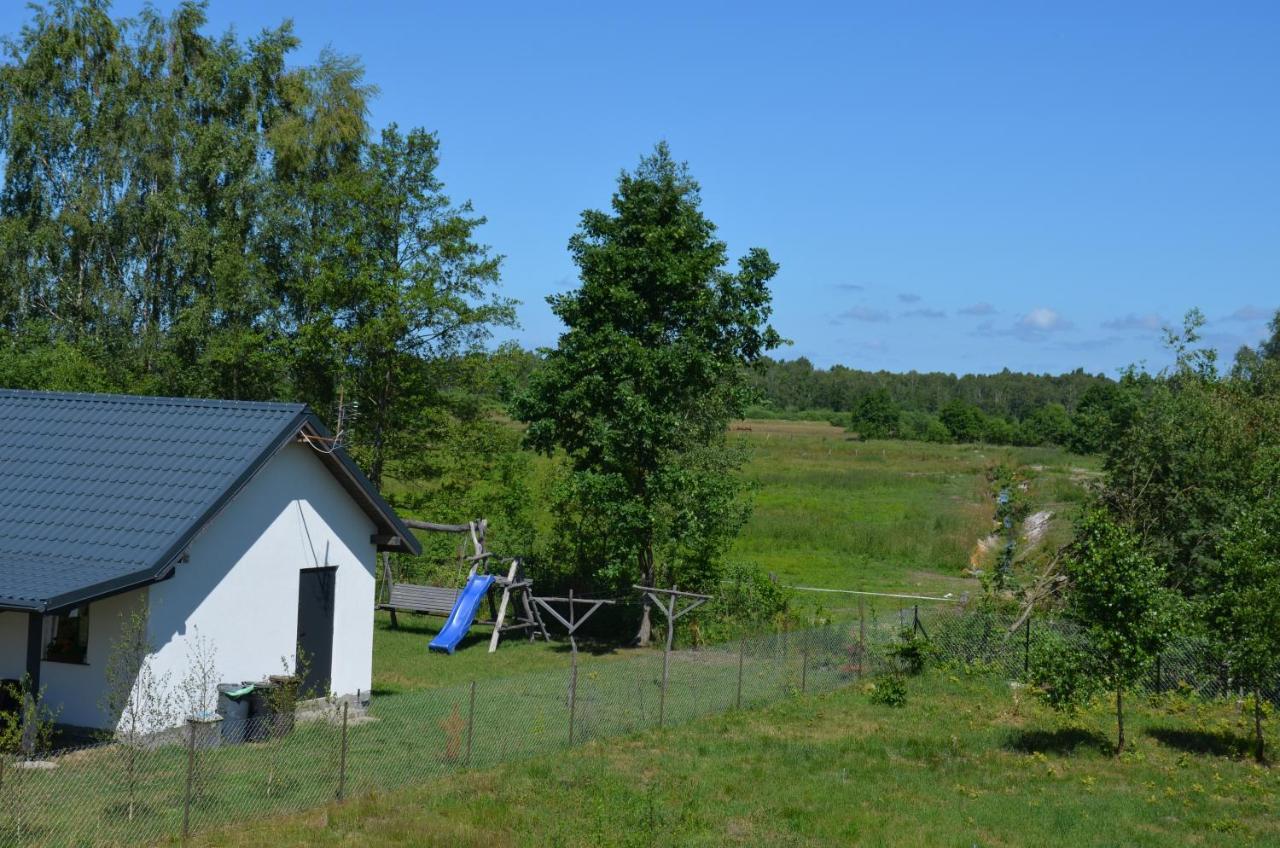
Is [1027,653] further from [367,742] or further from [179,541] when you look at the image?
[179,541]

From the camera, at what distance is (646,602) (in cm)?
2752

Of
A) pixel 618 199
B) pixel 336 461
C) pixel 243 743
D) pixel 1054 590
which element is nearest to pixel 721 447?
pixel 618 199

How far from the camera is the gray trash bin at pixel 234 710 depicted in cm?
1652

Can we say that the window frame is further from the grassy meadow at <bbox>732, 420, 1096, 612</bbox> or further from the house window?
the grassy meadow at <bbox>732, 420, 1096, 612</bbox>

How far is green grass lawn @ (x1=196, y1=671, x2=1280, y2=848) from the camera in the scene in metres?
12.8

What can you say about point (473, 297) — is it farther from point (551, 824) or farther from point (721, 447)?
point (551, 824)

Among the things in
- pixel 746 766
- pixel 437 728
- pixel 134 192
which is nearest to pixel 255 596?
pixel 437 728

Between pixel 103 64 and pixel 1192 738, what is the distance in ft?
127

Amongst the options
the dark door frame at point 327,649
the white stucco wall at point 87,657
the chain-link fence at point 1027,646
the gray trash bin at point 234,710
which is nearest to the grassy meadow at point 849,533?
the dark door frame at point 327,649

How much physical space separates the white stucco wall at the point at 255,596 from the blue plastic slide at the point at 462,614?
18.5ft

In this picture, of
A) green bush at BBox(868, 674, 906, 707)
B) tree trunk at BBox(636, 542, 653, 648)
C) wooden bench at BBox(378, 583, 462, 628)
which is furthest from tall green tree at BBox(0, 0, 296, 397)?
green bush at BBox(868, 674, 906, 707)

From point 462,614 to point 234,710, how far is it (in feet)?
32.1

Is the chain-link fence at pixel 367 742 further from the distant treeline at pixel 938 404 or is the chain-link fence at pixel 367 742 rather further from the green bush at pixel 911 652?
the distant treeline at pixel 938 404

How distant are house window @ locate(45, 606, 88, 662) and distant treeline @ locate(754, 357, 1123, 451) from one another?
61016mm
